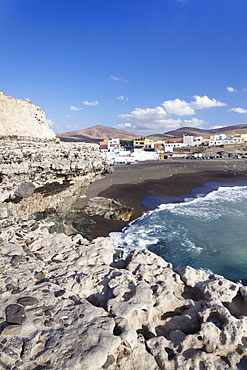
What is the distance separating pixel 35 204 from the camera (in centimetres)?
1008

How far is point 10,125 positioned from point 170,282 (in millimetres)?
11214

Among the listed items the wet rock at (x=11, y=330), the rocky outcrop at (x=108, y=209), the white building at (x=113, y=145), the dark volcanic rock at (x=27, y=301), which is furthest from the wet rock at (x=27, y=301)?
the white building at (x=113, y=145)

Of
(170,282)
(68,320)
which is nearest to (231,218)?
(170,282)

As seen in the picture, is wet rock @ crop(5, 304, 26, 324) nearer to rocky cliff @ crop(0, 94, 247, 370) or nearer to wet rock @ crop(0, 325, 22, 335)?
rocky cliff @ crop(0, 94, 247, 370)

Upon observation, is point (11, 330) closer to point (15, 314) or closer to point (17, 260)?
point (15, 314)

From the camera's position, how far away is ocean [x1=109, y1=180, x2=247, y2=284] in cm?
1170

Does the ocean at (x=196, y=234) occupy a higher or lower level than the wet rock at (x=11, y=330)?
lower

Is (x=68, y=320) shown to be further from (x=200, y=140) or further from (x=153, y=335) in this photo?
(x=200, y=140)

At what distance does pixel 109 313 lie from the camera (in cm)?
422

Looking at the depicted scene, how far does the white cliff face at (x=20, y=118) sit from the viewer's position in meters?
Answer: 11.4

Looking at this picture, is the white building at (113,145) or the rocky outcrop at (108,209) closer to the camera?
the rocky outcrop at (108,209)

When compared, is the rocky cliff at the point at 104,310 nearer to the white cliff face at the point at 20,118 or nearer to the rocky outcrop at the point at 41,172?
the rocky outcrop at the point at 41,172

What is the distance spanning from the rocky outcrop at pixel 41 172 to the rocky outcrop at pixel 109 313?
2707mm

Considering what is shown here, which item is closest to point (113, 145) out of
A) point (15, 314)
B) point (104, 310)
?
point (104, 310)
